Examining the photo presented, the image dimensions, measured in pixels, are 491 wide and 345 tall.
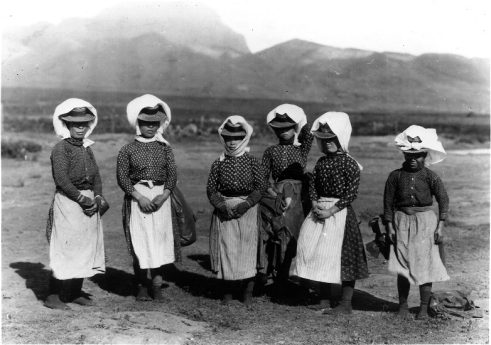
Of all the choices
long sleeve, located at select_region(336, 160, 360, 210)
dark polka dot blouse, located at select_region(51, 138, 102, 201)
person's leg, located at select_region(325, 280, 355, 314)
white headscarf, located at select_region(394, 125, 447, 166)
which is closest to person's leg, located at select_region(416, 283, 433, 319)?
person's leg, located at select_region(325, 280, 355, 314)

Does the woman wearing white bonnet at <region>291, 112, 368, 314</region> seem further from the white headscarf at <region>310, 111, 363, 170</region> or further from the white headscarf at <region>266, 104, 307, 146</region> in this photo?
the white headscarf at <region>266, 104, 307, 146</region>

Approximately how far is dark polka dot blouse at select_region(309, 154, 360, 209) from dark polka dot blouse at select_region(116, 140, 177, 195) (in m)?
1.36

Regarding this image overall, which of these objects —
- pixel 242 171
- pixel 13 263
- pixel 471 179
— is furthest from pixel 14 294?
pixel 471 179

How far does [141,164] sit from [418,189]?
7.74ft

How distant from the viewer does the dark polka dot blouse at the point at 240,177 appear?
18.5 ft

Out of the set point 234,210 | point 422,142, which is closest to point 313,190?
point 234,210

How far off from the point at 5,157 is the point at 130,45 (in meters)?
159

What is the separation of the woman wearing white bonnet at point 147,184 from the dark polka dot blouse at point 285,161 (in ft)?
2.95

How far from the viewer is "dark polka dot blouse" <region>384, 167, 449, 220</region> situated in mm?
5188

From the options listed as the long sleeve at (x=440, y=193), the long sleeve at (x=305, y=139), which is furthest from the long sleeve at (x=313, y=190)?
the long sleeve at (x=440, y=193)

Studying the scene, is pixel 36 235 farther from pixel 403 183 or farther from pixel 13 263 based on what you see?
pixel 403 183

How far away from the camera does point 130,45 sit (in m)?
172

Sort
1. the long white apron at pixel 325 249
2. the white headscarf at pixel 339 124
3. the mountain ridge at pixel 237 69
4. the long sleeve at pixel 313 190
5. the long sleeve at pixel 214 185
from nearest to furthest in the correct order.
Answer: the white headscarf at pixel 339 124 → the long white apron at pixel 325 249 → the long sleeve at pixel 313 190 → the long sleeve at pixel 214 185 → the mountain ridge at pixel 237 69

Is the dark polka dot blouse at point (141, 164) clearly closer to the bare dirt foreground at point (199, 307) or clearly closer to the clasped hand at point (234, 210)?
the clasped hand at point (234, 210)
